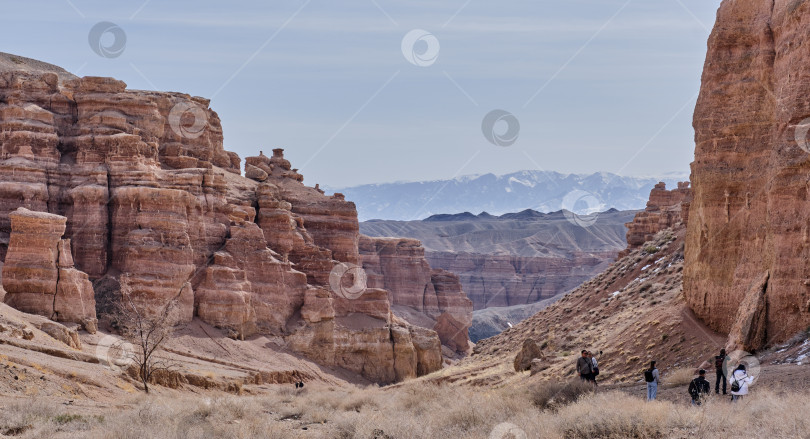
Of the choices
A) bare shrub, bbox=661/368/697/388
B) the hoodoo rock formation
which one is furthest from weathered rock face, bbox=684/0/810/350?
the hoodoo rock formation

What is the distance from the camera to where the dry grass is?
1664 cm

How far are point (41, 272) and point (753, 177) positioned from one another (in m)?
29.3

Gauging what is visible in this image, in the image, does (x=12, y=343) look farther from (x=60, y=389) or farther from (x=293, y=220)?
(x=293, y=220)

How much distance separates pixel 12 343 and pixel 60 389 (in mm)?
4713

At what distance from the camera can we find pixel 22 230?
136ft

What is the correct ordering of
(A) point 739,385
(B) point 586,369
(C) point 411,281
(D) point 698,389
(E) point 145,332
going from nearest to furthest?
(A) point 739,385, (D) point 698,389, (B) point 586,369, (E) point 145,332, (C) point 411,281

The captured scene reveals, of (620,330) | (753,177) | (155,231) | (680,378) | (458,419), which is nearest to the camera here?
(458,419)

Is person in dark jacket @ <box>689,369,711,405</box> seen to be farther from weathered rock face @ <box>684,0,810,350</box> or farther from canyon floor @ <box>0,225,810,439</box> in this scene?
weathered rock face @ <box>684,0,810,350</box>

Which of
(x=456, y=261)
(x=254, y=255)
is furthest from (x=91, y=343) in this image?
(x=456, y=261)

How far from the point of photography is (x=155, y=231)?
4859 centimetres

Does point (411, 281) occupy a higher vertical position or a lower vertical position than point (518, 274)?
lower

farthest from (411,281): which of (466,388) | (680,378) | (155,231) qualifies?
(680,378)

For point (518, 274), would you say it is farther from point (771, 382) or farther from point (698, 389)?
point (698, 389)

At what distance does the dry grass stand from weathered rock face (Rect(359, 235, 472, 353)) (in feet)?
247
